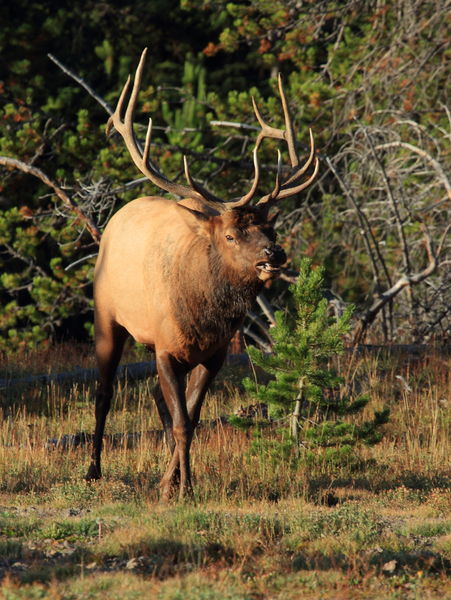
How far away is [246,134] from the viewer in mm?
16141

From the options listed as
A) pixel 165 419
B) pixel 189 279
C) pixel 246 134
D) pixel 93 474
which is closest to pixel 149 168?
pixel 189 279

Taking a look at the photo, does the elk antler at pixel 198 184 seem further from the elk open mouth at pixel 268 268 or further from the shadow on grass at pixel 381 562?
the shadow on grass at pixel 381 562

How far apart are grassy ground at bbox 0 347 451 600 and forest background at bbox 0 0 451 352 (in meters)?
4.10

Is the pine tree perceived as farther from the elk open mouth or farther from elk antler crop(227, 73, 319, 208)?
the elk open mouth

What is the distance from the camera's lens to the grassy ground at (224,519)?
16.5 feet

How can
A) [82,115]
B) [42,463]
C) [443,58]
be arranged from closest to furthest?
1. [42,463]
2. [443,58]
3. [82,115]

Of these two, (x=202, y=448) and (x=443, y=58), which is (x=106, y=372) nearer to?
(x=202, y=448)

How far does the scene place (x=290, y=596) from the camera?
4930 mm

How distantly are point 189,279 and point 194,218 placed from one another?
1.41 feet

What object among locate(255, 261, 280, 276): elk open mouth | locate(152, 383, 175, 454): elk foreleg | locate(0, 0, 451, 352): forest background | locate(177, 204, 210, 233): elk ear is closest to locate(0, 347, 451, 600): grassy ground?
locate(152, 383, 175, 454): elk foreleg

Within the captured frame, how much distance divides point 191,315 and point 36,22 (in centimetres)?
1244

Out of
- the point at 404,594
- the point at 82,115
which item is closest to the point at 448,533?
the point at 404,594

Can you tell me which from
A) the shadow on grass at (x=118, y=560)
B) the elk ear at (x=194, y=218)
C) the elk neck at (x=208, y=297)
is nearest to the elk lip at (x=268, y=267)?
the elk neck at (x=208, y=297)

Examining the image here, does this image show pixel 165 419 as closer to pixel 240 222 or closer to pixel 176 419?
pixel 176 419
